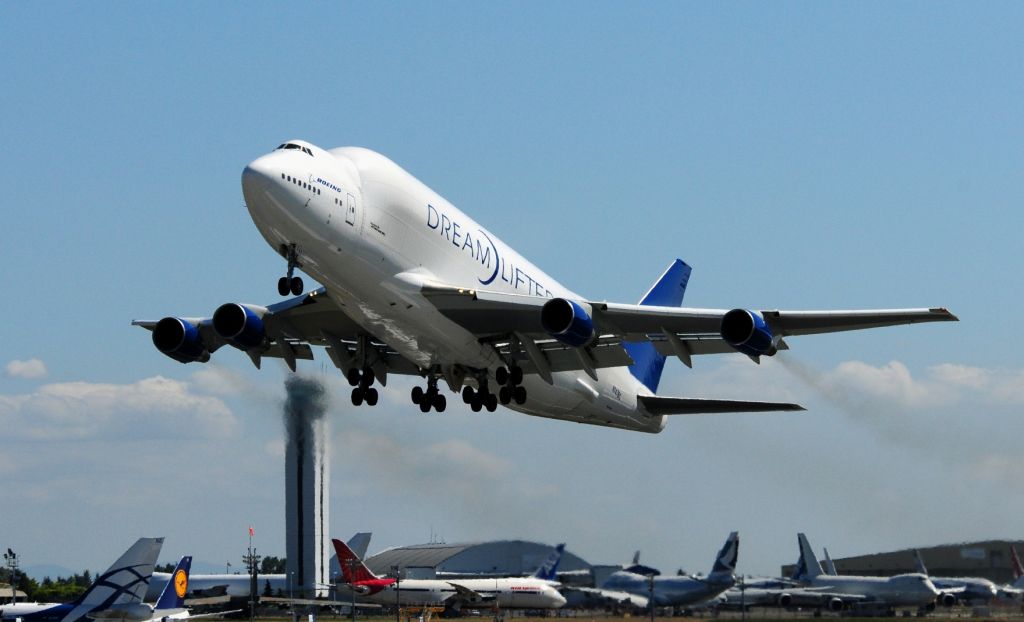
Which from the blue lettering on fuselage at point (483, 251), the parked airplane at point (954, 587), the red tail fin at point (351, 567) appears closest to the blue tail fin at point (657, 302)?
the blue lettering on fuselage at point (483, 251)

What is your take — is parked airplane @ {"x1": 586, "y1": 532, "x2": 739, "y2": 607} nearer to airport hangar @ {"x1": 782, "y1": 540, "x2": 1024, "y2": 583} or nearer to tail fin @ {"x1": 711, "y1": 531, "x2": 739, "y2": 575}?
tail fin @ {"x1": 711, "y1": 531, "x2": 739, "y2": 575}

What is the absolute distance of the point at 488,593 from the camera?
7469cm

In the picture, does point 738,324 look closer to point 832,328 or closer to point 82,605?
point 832,328

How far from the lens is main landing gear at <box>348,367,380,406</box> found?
4191cm

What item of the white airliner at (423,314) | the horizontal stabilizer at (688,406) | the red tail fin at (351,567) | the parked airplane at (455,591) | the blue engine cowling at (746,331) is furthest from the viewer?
the red tail fin at (351,567)

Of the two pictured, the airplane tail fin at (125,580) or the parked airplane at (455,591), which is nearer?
the airplane tail fin at (125,580)

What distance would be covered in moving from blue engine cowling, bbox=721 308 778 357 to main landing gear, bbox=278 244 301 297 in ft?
38.8

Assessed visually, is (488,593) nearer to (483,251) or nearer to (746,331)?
(483,251)

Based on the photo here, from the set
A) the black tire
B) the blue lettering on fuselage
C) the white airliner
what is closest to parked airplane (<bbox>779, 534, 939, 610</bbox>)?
the white airliner

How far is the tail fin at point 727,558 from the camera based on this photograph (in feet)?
232

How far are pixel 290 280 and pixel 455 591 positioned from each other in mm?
45668

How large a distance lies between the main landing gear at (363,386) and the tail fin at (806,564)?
40.7m

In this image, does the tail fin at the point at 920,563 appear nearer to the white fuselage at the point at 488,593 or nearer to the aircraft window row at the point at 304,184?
the white fuselage at the point at 488,593

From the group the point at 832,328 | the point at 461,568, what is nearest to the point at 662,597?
the point at 461,568
